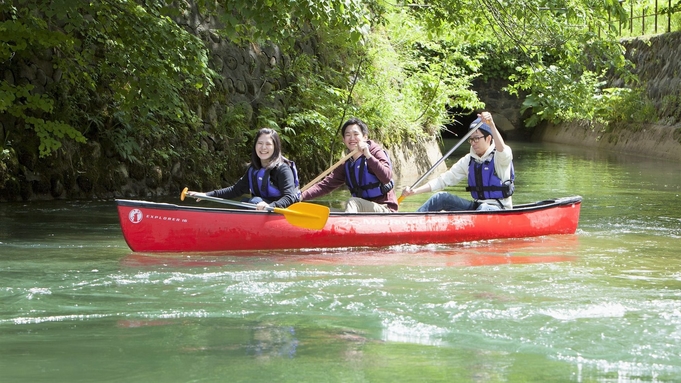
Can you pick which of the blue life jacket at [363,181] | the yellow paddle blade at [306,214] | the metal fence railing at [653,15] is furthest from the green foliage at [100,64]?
the metal fence railing at [653,15]

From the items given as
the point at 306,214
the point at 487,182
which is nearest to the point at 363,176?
the point at 306,214

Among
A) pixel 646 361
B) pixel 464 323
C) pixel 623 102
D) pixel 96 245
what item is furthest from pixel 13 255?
pixel 623 102

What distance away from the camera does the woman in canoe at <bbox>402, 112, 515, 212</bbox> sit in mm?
8438

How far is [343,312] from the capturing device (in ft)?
17.7

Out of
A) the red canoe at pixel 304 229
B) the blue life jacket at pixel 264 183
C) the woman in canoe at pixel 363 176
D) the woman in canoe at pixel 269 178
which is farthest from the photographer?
the woman in canoe at pixel 363 176

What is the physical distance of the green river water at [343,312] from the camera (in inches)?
168

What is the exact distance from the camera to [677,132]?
22094 millimetres

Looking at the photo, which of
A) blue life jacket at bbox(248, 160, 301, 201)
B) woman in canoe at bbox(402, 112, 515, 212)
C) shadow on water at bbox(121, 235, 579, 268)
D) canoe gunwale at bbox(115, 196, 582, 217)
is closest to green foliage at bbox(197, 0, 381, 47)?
blue life jacket at bbox(248, 160, 301, 201)

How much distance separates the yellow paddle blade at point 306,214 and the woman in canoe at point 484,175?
1.21 meters

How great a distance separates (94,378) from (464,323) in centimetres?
205

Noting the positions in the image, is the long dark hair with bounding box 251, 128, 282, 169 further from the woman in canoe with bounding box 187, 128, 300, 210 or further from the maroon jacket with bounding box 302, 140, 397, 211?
the maroon jacket with bounding box 302, 140, 397, 211

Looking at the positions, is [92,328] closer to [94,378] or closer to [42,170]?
[94,378]

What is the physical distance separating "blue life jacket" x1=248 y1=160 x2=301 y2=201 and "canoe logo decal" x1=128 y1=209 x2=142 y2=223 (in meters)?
1.17

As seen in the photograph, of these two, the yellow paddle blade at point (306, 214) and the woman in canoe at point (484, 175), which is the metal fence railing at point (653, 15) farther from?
the yellow paddle blade at point (306, 214)
